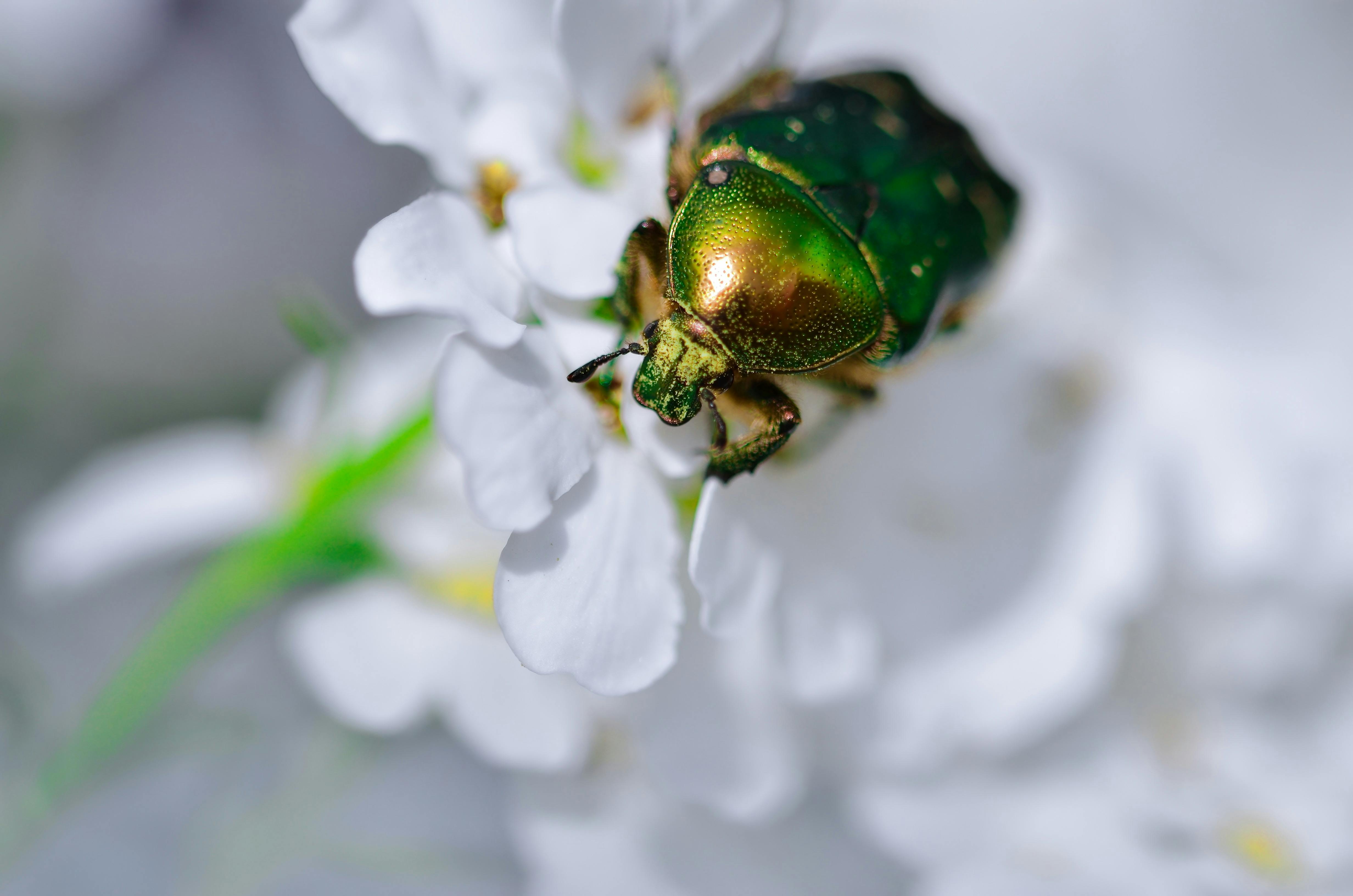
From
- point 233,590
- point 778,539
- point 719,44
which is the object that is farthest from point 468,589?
point 719,44

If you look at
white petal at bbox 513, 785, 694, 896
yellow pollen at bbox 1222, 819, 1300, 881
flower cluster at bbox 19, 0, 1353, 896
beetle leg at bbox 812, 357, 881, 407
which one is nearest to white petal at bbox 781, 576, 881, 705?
flower cluster at bbox 19, 0, 1353, 896

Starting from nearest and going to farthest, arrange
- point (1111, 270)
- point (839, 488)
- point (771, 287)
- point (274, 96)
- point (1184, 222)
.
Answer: point (771, 287) → point (839, 488) → point (1111, 270) → point (1184, 222) → point (274, 96)

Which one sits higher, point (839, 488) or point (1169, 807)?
point (839, 488)

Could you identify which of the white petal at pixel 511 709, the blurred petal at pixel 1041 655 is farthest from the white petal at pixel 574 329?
the blurred petal at pixel 1041 655

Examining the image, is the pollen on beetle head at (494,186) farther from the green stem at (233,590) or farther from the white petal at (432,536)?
the white petal at (432,536)

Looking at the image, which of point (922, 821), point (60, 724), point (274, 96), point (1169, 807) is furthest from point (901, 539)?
point (274, 96)

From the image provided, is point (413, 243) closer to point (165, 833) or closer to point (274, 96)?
point (165, 833)

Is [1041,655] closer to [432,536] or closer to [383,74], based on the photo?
[432,536]
